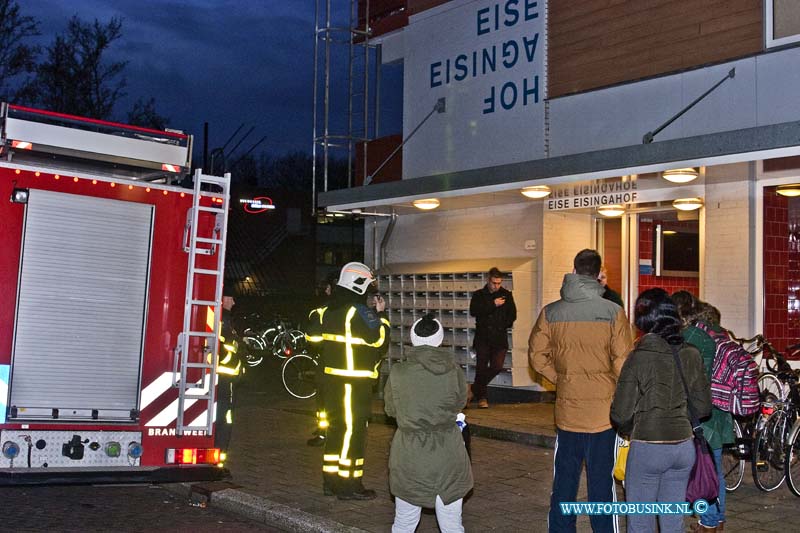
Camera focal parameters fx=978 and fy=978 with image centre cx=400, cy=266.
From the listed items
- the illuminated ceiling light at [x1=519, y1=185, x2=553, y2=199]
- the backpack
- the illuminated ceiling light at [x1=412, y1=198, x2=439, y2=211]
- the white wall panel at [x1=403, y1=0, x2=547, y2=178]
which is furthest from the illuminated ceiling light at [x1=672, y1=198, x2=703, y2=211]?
the backpack

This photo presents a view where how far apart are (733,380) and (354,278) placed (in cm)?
328

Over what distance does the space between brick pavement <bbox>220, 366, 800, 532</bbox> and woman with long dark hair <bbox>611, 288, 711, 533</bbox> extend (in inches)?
84.4

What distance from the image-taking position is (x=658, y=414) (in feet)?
18.7

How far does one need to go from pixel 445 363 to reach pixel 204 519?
3.57 metres

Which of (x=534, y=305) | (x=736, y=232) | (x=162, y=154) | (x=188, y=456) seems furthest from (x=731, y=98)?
(x=188, y=456)

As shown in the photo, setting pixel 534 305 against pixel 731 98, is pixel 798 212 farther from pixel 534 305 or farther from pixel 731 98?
pixel 534 305

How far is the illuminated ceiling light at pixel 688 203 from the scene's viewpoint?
40.8 ft

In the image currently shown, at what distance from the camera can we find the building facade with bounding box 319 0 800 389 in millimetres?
11367

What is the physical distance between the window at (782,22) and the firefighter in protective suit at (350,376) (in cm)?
584

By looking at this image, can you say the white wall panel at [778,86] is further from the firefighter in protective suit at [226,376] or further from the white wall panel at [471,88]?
the firefighter in protective suit at [226,376]

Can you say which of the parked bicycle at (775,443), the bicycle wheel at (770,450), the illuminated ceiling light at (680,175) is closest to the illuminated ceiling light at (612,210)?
the illuminated ceiling light at (680,175)

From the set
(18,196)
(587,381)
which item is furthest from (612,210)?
(18,196)

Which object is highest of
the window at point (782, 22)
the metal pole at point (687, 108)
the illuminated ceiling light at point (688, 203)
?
the window at point (782, 22)

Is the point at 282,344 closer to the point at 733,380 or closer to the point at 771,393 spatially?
the point at 771,393
